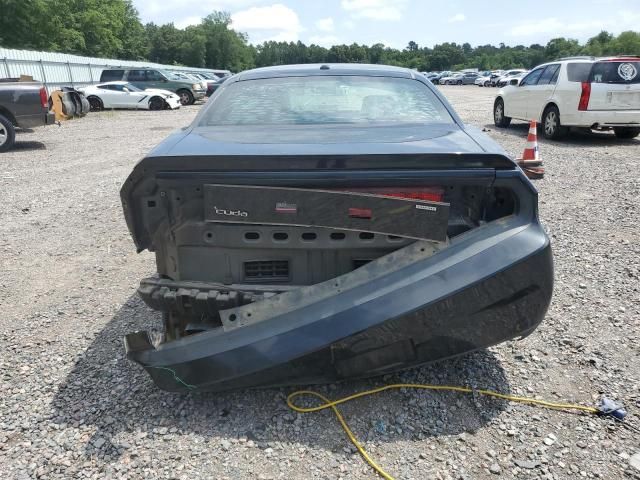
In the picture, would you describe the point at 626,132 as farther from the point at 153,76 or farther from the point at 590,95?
the point at 153,76

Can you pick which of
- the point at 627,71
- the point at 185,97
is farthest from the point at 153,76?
the point at 627,71

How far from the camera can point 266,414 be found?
2439 mm

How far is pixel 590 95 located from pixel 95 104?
59.7 feet

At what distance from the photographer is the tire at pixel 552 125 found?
10.5 metres

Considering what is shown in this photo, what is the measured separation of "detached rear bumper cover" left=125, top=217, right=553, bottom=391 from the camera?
7.12 feet

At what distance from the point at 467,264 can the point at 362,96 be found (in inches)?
60.6

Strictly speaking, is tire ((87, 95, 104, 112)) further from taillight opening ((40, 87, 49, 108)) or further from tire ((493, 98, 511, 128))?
tire ((493, 98, 511, 128))

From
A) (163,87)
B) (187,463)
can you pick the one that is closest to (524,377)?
(187,463)

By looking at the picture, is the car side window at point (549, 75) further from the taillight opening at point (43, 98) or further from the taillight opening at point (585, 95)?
the taillight opening at point (43, 98)

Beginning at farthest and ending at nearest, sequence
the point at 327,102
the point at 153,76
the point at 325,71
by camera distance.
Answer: the point at 153,76 → the point at 325,71 → the point at 327,102

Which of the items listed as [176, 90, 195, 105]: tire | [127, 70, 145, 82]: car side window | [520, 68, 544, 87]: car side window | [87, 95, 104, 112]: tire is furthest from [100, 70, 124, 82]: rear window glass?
[520, 68, 544, 87]: car side window

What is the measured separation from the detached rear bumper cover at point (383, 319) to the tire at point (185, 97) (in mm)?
23145

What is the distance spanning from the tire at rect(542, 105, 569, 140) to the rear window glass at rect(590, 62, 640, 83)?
0.99 metres

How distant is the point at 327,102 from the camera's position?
3.21m
